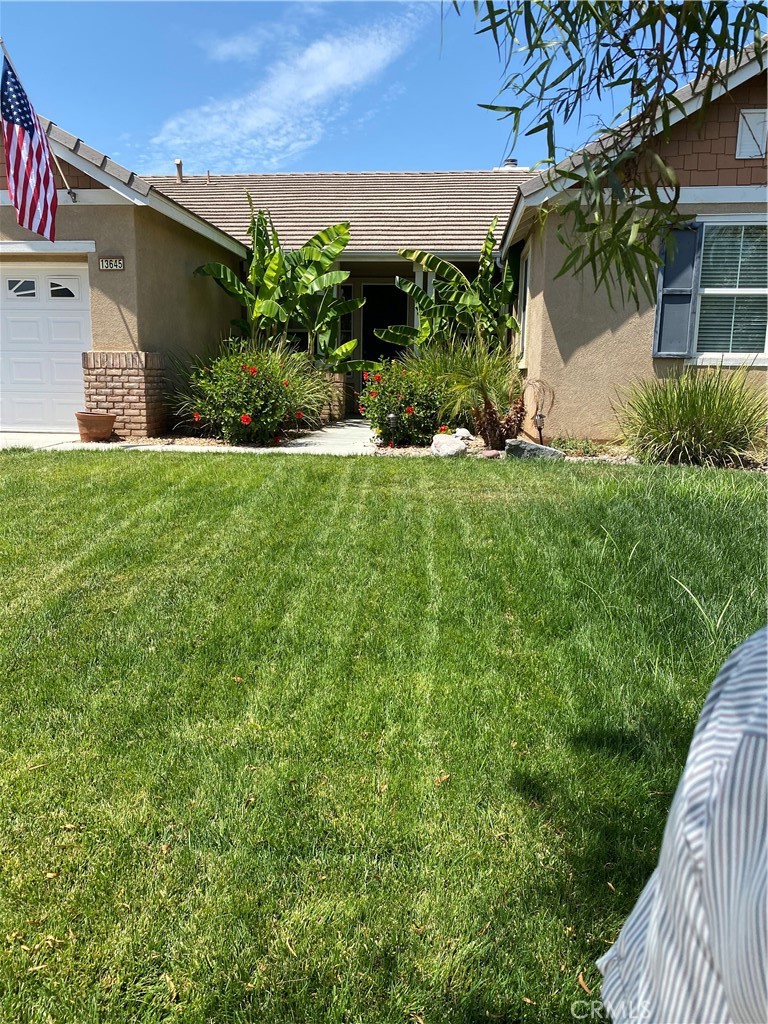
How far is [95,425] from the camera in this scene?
422 inches

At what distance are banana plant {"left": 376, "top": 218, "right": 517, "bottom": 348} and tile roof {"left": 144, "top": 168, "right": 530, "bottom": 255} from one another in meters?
1.10

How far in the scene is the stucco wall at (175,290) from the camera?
444 inches

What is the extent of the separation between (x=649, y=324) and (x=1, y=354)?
10.0 meters

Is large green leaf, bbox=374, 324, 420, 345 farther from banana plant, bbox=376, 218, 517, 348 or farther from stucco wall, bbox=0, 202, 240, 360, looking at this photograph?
stucco wall, bbox=0, 202, 240, 360

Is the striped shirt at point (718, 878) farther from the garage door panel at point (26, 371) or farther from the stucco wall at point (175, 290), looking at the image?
the garage door panel at point (26, 371)

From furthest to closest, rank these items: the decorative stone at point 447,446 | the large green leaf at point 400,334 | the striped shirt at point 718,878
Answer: the large green leaf at point 400,334 < the decorative stone at point 447,446 < the striped shirt at point 718,878

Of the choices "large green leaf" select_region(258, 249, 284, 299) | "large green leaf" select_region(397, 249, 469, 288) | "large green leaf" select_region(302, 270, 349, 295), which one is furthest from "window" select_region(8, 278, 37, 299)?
"large green leaf" select_region(397, 249, 469, 288)

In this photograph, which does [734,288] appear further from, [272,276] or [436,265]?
[272,276]

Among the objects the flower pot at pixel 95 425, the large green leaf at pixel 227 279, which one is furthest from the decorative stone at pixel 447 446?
the large green leaf at pixel 227 279

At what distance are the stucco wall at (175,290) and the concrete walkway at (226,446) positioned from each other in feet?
6.27

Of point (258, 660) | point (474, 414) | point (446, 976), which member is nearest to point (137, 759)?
point (258, 660)

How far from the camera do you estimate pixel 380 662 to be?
370 cm

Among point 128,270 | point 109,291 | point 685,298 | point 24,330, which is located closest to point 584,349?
point 685,298

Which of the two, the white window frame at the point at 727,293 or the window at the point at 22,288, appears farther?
the window at the point at 22,288
